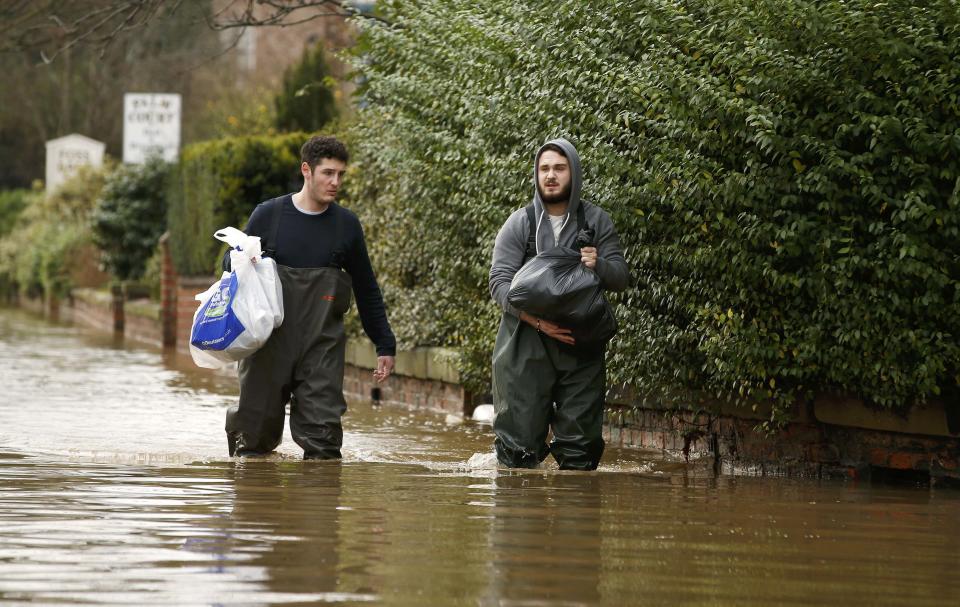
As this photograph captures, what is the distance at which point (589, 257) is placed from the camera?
25.1 ft

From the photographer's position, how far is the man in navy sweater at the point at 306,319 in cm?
820

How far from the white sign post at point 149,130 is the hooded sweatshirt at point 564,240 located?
806 inches

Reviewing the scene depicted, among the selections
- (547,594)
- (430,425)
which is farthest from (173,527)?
(430,425)

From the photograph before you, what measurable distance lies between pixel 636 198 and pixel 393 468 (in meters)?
1.96

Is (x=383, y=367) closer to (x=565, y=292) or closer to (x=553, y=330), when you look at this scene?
(x=553, y=330)

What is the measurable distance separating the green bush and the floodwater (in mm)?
23078

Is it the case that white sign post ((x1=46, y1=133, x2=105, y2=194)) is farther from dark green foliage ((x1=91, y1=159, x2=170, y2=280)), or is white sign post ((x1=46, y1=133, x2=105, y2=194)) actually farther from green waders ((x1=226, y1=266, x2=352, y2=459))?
green waders ((x1=226, y1=266, x2=352, y2=459))

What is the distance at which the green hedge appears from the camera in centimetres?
755

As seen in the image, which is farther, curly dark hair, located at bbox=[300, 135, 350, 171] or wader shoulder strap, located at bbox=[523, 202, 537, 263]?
curly dark hair, located at bbox=[300, 135, 350, 171]

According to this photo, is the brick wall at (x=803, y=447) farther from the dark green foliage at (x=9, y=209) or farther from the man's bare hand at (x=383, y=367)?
the dark green foliage at (x=9, y=209)

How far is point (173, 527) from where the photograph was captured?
573 cm

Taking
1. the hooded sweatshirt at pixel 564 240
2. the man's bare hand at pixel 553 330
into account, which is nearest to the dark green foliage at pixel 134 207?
the hooded sweatshirt at pixel 564 240

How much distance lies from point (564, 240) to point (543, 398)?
2.58 feet

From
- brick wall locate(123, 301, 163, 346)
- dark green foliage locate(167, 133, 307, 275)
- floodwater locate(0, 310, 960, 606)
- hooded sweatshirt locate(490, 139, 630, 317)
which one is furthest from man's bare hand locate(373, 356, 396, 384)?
brick wall locate(123, 301, 163, 346)
